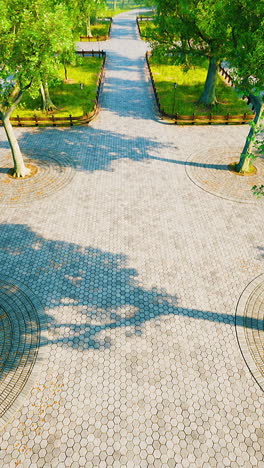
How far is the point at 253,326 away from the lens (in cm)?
1002

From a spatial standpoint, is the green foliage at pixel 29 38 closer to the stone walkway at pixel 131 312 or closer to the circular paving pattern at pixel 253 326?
the stone walkway at pixel 131 312

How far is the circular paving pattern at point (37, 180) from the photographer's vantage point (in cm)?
1520

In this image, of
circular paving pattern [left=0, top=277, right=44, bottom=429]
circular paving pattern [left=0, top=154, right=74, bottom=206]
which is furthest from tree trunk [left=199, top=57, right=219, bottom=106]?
circular paving pattern [left=0, top=277, right=44, bottom=429]

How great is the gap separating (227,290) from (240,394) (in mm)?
3665

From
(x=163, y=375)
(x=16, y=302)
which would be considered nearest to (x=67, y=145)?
(x=16, y=302)

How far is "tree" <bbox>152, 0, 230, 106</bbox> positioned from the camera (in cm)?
1549

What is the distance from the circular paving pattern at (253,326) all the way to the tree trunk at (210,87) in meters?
17.2

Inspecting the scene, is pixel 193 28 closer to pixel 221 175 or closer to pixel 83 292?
pixel 221 175

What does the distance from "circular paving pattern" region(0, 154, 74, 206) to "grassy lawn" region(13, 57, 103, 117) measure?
254 inches

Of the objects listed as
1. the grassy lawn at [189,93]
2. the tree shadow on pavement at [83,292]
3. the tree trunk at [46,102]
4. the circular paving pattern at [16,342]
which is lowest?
the circular paving pattern at [16,342]

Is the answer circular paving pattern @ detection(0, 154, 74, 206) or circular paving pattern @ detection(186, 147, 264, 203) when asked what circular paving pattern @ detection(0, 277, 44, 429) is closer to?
circular paving pattern @ detection(0, 154, 74, 206)

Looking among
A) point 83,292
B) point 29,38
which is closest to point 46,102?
point 29,38

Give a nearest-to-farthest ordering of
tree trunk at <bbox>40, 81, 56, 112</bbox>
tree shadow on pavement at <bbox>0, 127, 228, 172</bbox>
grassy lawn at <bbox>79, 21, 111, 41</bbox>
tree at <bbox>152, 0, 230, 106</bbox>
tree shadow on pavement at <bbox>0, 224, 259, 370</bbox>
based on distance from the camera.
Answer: tree shadow on pavement at <bbox>0, 224, 259, 370</bbox> < tree at <bbox>152, 0, 230, 106</bbox> < tree shadow on pavement at <bbox>0, 127, 228, 172</bbox> < tree trunk at <bbox>40, 81, 56, 112</bbox> < grassy lawn at <bbox>79, 21, 111, 41</bbox>

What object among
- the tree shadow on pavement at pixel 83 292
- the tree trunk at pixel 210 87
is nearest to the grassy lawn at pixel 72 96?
the tree trunk at pixel 210 87
